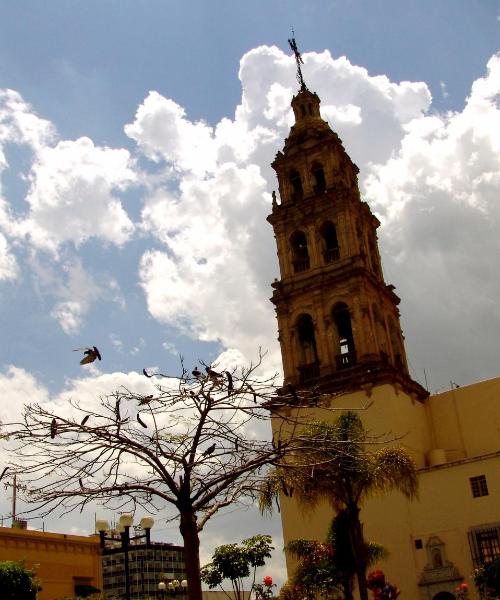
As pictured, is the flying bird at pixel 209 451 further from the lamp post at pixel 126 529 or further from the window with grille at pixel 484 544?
the window with grille at pixel 484 544

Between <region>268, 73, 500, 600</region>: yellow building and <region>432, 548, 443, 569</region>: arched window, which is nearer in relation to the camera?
<region>432, 548, 443, 569</region>: arched window

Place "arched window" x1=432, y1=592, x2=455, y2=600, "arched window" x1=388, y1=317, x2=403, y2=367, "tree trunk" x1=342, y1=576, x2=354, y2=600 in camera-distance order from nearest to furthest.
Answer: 1. "tree trunk" x1=342, y1=576, x2=354, y2=600
2. "arched window" x1=432, y1=592, x2=455, y2=600
3. "arched window" x1=388, y1=317, x2=403, y2=367

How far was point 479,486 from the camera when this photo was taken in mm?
28562

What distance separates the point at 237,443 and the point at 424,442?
2676cm

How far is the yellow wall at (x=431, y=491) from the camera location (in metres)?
28.1

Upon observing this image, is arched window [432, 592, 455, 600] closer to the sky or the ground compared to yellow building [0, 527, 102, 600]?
closer to the ground

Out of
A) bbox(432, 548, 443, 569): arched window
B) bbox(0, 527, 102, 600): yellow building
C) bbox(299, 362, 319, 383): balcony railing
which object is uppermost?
bbox(299, 362, 319, 383): balcony railing

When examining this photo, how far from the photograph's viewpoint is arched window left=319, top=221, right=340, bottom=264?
3681 centimetres

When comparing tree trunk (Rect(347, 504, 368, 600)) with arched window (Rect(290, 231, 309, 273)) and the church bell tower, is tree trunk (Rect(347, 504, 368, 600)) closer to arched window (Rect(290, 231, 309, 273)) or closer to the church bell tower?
the church bell tower

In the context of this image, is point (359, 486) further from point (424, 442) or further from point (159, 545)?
point (159, 545)

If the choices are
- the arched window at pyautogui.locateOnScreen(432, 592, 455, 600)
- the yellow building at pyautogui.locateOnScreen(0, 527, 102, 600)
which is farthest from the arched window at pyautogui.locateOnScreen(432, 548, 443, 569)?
the yellow building at pyautogui.locateOnScreen(0, 527, 102, 600)

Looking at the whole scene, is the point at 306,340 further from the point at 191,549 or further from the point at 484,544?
the point at 191,549

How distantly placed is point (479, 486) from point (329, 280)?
462 inches

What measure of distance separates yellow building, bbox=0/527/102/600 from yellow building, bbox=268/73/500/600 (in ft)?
30.8
